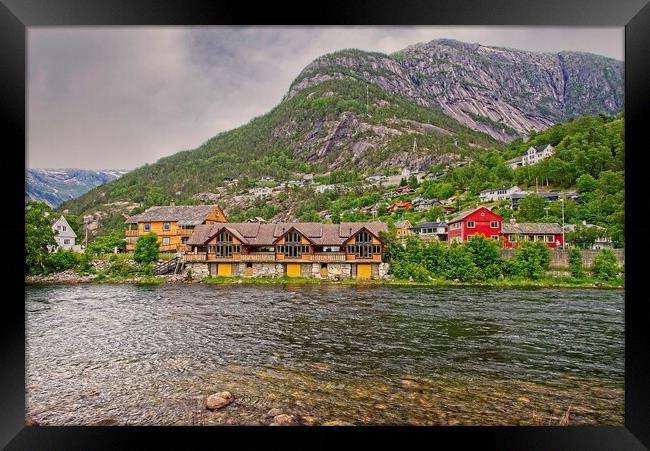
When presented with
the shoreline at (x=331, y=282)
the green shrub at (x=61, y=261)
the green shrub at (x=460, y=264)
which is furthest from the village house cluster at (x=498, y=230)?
the green shrub at (x=61, y=261)

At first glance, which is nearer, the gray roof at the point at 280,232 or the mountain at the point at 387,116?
the gray roof at the point at 280,232

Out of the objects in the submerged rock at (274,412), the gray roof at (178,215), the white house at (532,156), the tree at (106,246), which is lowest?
the submerged rock at (274,412)

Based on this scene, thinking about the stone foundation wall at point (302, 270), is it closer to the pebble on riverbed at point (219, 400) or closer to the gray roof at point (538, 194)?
the pebble on riverbed at point (219, 400)

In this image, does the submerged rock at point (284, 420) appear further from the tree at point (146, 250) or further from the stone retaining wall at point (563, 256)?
the tree at point (146, 250)

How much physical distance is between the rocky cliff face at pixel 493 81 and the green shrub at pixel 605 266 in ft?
201

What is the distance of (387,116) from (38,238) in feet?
161

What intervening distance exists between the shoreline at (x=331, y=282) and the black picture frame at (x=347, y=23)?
38.0 ft

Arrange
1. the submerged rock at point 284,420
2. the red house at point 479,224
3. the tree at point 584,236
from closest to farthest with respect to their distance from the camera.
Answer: the submerged rock at point 284,420, the tree at point 584,236, the red house at point 479,224

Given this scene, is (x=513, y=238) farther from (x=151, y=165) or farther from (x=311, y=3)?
(x=151, y=165)

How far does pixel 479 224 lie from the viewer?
54.4 feet

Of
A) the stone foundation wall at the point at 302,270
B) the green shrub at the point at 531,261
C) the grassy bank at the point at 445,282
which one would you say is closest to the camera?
the grassy bank at the point at 445,282

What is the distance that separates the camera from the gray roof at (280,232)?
1545 cm

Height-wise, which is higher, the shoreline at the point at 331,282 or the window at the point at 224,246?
the window at the point at 224,246

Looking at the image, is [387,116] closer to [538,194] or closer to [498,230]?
[538,194]
